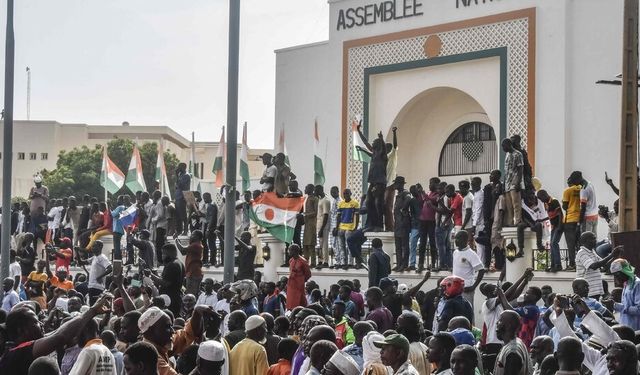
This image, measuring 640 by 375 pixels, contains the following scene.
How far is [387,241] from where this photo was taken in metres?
20.0

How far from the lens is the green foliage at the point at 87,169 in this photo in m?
56.3

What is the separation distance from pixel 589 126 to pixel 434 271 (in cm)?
905

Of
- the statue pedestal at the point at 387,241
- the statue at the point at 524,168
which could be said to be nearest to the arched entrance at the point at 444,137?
the statue pedestal at the point at 387,241

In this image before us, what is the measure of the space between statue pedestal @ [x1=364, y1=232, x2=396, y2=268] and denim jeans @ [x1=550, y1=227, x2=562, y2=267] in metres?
3.07

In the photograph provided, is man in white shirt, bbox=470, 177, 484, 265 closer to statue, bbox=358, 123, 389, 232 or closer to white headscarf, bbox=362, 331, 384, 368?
statue, bbox=358, 123, 389, 232

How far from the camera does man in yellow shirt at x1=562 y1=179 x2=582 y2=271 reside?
691 inches

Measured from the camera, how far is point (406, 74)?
31094 millimetres

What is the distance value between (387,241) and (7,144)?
6.37m

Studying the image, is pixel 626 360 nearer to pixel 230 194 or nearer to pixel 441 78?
pixel 230 194

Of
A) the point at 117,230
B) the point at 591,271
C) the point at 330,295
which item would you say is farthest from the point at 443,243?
the point at 117,230

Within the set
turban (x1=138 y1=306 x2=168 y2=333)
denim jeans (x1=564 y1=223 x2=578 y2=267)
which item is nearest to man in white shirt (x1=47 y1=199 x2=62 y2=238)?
denim jeans (x1=564 y1=223 x2=578 y2=267)

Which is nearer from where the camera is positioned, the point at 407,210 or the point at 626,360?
the point at 626,360

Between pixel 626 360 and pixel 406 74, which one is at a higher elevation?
pixel 406 74

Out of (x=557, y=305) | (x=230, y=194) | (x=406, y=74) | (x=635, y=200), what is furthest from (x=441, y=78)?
(x=557, y=305)
